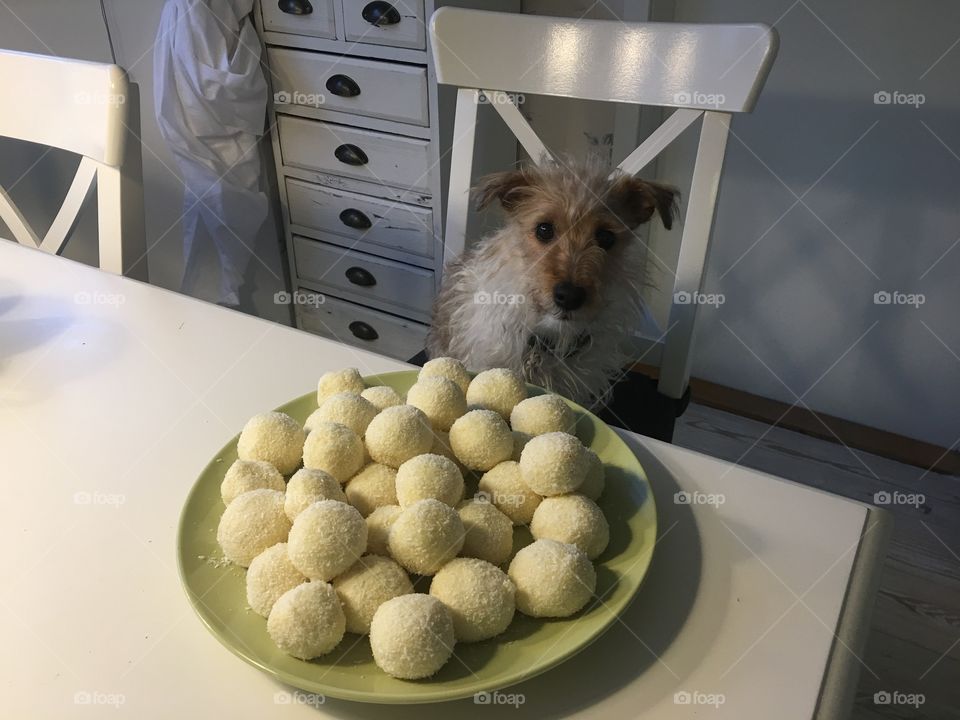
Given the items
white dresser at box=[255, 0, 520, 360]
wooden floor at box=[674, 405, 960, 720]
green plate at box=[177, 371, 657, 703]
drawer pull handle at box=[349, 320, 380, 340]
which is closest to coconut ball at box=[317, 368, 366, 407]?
green plate at box=[177, 371, 657, 703]

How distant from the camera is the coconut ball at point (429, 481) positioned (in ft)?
1.88

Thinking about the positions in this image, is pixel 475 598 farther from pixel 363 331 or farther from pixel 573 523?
pixel 363 331

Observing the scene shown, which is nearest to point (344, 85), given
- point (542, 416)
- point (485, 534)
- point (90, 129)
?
point (90, 129)

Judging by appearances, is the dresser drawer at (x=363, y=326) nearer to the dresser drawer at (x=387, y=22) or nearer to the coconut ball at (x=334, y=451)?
the dresser drawer at (x=387, y=22)

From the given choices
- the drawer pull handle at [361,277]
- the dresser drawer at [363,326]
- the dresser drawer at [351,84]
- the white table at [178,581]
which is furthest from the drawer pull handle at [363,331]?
the white table at [178,581]

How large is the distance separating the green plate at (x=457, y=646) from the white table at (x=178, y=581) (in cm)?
4

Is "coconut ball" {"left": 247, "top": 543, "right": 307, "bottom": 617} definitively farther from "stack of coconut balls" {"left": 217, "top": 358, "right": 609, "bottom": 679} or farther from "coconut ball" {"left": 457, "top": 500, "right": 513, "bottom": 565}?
"coconut ball" {"left": 457, "top": 500, "right": 513, "bottom": 565}

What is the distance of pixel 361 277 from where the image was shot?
2.26 m

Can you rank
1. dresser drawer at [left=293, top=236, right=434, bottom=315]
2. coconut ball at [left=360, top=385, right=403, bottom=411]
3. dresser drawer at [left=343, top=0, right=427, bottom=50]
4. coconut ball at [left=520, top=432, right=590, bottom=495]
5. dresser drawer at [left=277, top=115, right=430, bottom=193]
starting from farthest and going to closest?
dresser drawer at [left=293, top=236, right=434, bottom=315] → dresser drawer at [left=277, top=115, right=430, bottom=193] → dresser drawer at [left=343, top=0, right=427, bottom=50] → coconut ball at [left=360, top=385, right=403, bottom=411] → coconut ball at [left=520, top=432, right=590, bottom=495]

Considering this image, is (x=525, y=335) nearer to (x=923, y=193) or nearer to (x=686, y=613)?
(x=686, y=613)

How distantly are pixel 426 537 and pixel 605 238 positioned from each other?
79 centimetres

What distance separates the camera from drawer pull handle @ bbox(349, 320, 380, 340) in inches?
92.5

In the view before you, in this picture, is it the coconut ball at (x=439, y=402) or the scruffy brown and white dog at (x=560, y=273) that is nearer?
the coconut ball at (x=439, y=402)

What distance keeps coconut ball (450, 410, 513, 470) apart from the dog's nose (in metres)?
0.52
